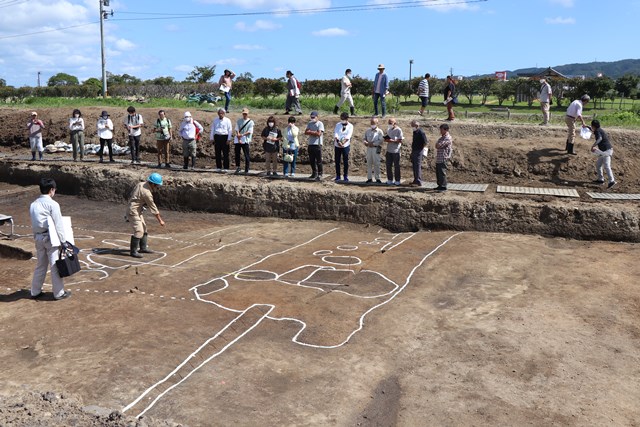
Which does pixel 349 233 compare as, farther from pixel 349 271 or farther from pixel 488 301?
pixel 488 301

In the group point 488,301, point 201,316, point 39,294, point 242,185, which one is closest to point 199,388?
point 201,316

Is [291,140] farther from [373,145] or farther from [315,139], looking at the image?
[373,145]

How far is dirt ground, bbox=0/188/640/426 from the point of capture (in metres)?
6.36

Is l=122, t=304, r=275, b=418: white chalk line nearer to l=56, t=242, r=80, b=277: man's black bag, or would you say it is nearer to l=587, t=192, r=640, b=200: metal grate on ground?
l=56, t=242, r=80, b=277: man's black bag

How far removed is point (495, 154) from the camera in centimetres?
1702

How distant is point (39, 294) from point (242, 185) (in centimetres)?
701

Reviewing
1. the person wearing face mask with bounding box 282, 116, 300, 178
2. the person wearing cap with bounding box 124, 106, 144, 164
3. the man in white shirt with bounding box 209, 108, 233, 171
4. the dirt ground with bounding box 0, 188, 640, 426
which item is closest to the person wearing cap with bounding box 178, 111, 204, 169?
the man in white shirt with bounding box 209, 108, 233, 171

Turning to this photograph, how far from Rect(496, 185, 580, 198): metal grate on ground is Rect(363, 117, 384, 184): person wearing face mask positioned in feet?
10.1

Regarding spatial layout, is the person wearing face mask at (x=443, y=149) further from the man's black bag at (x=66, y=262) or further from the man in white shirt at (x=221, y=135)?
the man's black bag at (x=66, y=262)

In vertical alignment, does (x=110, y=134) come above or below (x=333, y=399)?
above

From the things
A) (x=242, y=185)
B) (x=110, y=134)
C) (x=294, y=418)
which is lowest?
(x=294, y=418)

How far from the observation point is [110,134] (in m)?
17.8

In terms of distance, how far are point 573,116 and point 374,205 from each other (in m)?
6.14

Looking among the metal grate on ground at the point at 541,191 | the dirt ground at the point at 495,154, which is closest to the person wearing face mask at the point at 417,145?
the dirt ground at the point at 495,154
